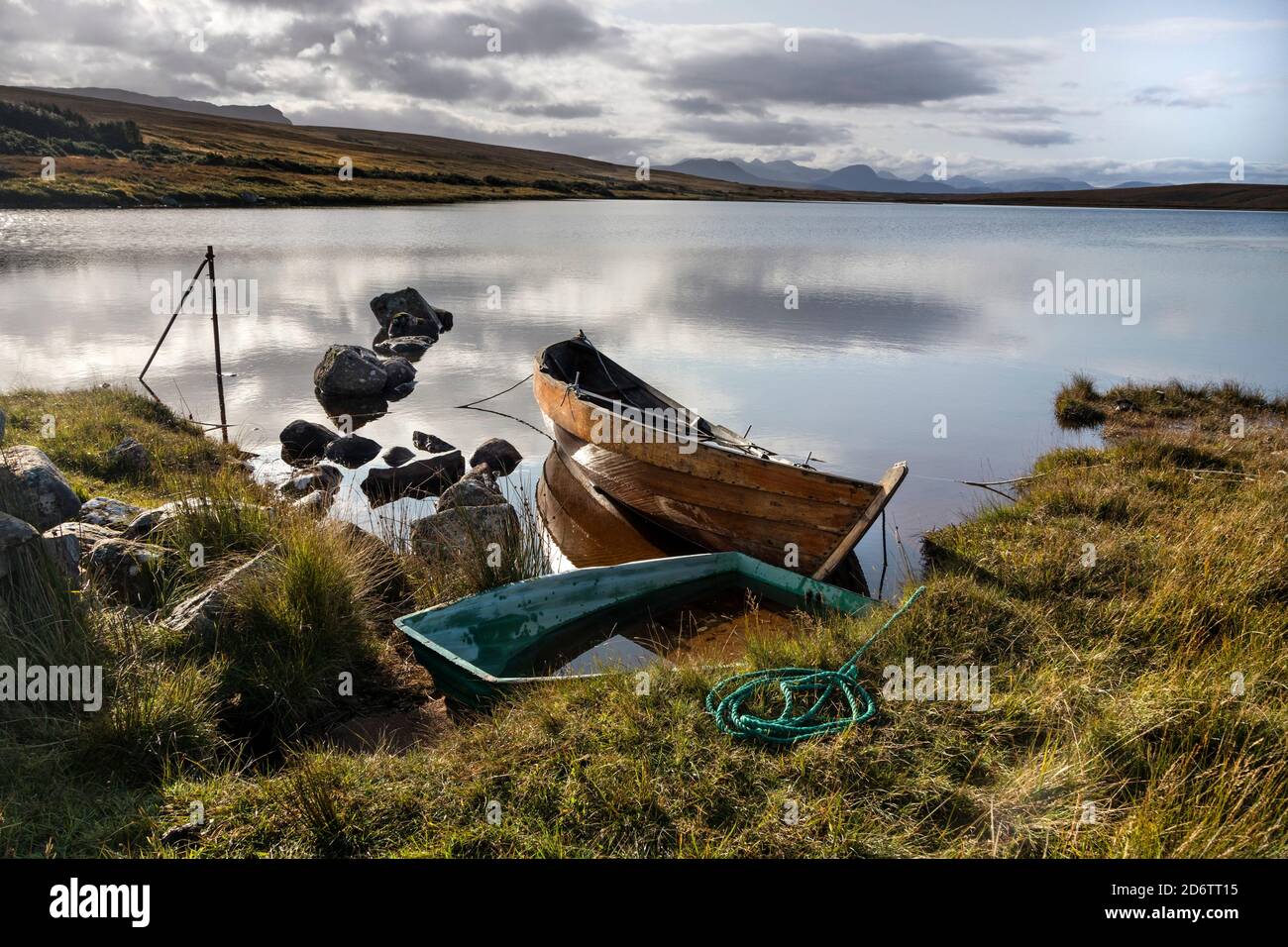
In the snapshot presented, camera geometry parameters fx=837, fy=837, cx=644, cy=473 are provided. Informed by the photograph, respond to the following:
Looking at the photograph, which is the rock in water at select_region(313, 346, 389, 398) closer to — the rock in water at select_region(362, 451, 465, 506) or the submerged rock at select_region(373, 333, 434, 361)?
the submerged rock at select_region(373, 333, 434, 361)

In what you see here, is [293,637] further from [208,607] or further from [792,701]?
[792,701]

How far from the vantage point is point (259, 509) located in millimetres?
7727

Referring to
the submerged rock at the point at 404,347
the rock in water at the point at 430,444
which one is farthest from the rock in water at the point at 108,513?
the submerged rock at the point at 404,347

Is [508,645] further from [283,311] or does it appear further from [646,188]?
[646,188]

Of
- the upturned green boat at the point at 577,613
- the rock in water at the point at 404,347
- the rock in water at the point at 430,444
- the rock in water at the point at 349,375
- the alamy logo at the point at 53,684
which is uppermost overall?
the rock in water at the point at 404,347

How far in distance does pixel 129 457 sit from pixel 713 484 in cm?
722

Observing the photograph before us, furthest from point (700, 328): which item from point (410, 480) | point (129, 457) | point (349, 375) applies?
point (129, 457)

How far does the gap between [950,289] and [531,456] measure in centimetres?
2593

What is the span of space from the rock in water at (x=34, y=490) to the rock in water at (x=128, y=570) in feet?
2.15

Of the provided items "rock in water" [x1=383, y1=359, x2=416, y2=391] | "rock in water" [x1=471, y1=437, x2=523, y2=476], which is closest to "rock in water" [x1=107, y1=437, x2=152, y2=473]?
"rock in water" [x1=471, y1=437, x2=523, y2=476]

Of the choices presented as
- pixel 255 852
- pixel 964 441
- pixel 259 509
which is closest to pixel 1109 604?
pixel 255 852

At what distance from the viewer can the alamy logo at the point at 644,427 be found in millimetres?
9877

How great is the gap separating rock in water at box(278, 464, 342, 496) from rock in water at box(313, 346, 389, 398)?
6233 millimetres
